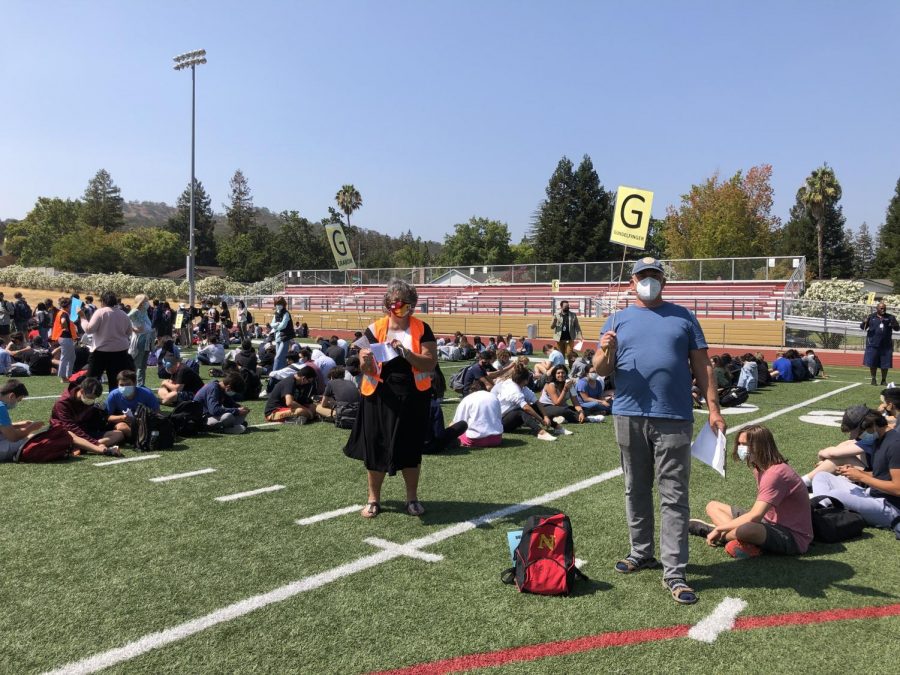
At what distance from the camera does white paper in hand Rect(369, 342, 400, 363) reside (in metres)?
4.80

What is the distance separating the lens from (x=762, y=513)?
4438 millimetres

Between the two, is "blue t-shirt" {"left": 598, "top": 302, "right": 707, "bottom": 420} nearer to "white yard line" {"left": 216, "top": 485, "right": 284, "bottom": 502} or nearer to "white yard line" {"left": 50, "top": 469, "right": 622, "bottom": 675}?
"white yard line" {"left": 50, "top": 469, "right": 622, "bottom": 675}

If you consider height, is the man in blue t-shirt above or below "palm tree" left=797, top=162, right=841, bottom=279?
below

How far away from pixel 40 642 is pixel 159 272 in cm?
9107

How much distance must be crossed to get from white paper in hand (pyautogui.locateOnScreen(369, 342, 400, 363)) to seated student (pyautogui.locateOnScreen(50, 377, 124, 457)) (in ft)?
14.1

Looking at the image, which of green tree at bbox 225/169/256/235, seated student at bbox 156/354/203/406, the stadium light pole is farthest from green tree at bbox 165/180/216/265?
seated student at bbox 156/354/203/406

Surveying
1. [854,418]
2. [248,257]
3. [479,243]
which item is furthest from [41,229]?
[854,418]

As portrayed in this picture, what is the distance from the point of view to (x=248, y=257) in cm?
8300

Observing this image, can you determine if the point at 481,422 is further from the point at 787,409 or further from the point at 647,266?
the point at 787,409

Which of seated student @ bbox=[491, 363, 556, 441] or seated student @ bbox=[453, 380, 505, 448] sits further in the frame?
seated student @ bbox=[491, 363, 556, 441]

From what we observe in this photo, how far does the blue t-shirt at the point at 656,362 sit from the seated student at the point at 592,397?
6577 mm

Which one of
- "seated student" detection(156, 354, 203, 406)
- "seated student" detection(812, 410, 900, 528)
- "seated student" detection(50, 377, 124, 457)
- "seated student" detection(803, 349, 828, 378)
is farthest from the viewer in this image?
"seated student" detection(803, 349, 828, 378)

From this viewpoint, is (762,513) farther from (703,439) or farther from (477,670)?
(477,670)

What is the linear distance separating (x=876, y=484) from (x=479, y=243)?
250ft
